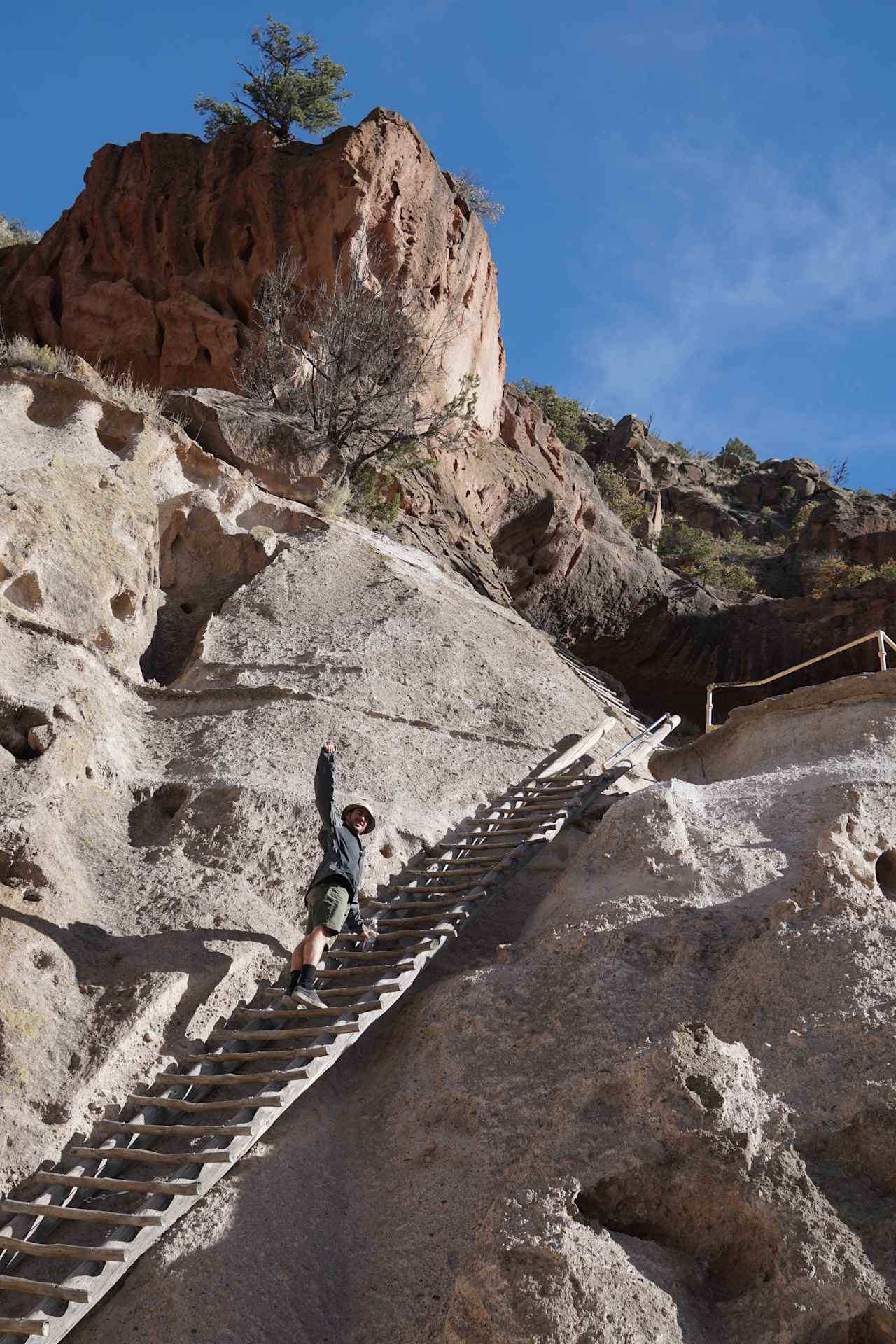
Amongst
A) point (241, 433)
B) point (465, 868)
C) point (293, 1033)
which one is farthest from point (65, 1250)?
point (241, 433)

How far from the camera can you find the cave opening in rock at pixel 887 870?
674cm

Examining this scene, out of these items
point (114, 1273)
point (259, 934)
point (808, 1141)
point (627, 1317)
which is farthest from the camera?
point (259, 934)

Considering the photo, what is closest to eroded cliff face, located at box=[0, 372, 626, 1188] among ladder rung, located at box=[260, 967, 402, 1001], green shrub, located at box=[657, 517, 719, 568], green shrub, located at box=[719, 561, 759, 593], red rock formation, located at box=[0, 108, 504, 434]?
ladder rung, located at box=[260, 967, 402, 1001]

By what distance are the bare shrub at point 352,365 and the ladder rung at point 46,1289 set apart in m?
11.1

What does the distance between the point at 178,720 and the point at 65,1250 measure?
4839mm

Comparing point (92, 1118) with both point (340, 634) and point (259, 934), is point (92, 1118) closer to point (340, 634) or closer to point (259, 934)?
point (259, 934)

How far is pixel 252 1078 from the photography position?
527cm

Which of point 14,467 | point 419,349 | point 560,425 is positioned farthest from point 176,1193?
point 560,425

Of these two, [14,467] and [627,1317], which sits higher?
[14,467]

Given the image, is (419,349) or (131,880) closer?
(131,880)

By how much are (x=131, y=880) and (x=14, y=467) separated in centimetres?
471

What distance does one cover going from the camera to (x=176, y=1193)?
4.62m

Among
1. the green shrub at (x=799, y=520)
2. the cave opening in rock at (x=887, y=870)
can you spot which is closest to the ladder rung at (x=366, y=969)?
the cave opening in rock at (x=887, y=870)

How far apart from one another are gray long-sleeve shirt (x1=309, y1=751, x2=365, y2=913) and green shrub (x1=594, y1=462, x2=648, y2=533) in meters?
22.3
